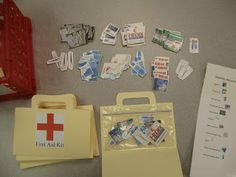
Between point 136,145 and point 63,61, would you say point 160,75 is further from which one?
point 63,61

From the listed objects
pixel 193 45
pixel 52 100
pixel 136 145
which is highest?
pixel 193 45

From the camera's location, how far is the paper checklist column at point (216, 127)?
1.15 meters

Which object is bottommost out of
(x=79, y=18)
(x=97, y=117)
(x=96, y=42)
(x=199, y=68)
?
(x=97, y=117)

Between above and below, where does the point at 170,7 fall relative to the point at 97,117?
above

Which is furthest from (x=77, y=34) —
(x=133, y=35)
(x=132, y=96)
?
(x=132, y=96)

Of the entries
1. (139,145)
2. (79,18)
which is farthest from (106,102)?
(79,18)

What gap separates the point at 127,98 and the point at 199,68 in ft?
1.08

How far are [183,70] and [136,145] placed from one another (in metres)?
0.37

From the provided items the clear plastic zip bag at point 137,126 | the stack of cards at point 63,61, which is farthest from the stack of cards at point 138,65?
the stack of cards at point 63,61

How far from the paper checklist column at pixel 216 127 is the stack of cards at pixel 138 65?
258 millimetres

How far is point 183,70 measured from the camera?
121cm

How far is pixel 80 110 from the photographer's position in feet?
3.69

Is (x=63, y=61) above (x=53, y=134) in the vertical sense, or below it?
above

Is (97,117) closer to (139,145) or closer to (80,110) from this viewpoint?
(80,110)
